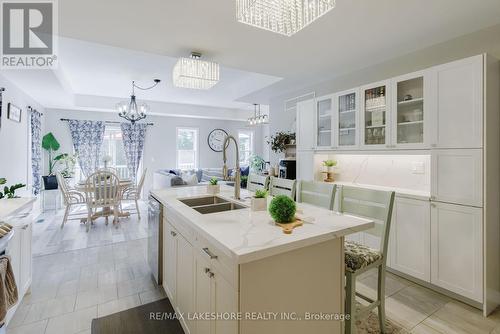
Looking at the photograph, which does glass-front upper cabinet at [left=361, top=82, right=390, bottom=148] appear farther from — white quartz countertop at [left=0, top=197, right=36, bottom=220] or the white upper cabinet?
white quartz countertop at [left=0, top=197, right=36, bottom=220]

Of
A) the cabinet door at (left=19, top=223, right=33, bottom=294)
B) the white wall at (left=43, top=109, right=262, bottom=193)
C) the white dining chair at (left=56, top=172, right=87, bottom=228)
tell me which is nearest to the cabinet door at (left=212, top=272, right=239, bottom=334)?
the cabinet door at (left=19, top=223, right=33, bottom=294)

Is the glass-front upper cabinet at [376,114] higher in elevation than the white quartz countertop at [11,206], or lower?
higher

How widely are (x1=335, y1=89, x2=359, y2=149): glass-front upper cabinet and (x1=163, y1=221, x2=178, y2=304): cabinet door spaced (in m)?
2.43

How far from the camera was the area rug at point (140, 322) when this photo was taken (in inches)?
74.9

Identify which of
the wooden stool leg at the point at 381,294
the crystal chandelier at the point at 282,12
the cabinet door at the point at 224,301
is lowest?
the wooden stool leg at the point at 381,294

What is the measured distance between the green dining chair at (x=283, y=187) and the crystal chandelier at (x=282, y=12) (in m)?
1.31

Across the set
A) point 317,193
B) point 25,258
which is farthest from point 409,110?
point 25,258

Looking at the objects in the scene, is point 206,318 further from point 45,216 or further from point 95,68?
point 45,216

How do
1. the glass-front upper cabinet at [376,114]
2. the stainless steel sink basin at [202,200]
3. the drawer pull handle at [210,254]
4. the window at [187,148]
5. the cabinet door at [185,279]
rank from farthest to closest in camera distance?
the window at [187,148] → the glass-front upper cabinet at [376,114] → the stainless steel sink basin at [202,200] → the cabinet door at [185,279] → the drawer pull handle at [210,254]

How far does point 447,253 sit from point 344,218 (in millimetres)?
1428

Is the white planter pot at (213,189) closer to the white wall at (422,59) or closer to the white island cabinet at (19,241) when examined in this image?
the white island cabinet at (19,241)

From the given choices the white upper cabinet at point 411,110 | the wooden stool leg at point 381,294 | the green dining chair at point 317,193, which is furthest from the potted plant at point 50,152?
the white upper cabinet at point 411,110

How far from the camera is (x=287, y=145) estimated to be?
4898 mm

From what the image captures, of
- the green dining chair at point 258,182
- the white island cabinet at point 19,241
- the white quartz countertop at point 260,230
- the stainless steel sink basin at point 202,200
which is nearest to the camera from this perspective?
the white quartz countertop at point 260,230
